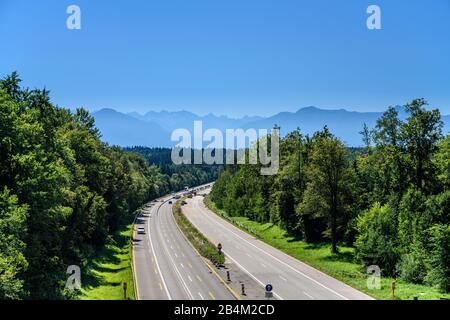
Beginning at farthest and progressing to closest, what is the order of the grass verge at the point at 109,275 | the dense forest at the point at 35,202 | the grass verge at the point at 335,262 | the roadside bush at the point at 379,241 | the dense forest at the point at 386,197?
1. the roadside bush at the point at 379,241
2. the dense forest at the point at 386,197
3. the grass verge at the point at 109,275
4. the grass verge at the point at 335,262
5. the dense forest at the point at 35,202

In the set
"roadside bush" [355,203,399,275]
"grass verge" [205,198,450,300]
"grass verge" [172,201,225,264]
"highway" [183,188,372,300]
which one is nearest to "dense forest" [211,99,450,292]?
"roadside bush" [355,203,399,275]

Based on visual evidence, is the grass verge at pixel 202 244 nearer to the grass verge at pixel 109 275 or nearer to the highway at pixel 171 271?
the highway at pixel 171 271

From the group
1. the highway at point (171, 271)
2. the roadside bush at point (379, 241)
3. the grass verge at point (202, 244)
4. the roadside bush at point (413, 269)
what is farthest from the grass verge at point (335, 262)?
the highway at point (171, 271)

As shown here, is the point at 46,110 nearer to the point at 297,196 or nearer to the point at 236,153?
the point at 297,196

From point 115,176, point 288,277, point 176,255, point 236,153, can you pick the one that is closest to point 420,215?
point 288,277

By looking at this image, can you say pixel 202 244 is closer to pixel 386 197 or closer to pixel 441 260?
pixel 386 197

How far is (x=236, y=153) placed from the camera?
463 ft

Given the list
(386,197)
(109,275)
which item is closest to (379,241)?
(386,197)

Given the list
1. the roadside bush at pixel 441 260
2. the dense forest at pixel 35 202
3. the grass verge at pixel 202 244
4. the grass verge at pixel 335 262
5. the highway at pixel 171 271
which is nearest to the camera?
the dense forest at pixel 35 202

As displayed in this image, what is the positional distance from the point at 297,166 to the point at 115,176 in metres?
31.7

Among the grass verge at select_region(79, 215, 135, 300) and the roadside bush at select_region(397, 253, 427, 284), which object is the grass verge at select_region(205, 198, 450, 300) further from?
the grass verge at select_region(79, 215, 135, 300)

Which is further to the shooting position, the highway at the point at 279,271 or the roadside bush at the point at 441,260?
the highway at the point at 279,271

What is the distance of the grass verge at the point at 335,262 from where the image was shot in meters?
35.4

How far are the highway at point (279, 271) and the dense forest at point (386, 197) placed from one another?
20.9ft
